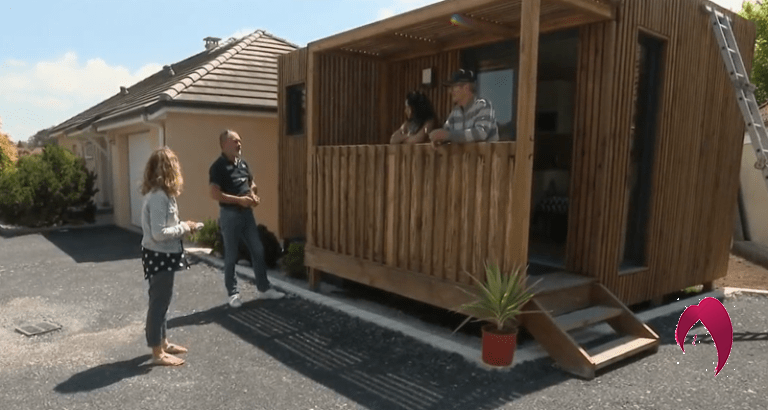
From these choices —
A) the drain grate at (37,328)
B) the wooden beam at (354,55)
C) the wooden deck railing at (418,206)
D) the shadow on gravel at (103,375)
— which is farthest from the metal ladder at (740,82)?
the drain grate at (37,328)

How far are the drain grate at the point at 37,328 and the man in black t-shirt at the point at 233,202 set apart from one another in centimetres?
170

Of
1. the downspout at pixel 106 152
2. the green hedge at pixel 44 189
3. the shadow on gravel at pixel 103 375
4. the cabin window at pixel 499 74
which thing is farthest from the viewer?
the downspout at pixel 106 152

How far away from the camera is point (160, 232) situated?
12.7ft

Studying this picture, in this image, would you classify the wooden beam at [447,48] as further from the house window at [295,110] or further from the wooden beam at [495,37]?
the house window at [295,110]

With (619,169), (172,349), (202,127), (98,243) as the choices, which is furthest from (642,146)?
(98,243)

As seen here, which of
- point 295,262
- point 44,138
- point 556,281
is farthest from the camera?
point 44,138

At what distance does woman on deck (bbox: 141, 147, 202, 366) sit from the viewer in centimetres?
390

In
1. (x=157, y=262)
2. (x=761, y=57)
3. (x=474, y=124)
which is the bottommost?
(x=157, y=262)

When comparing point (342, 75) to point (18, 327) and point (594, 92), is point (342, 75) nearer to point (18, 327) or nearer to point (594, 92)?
point (594, 92)

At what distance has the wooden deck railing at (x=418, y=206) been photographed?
13.9 feet

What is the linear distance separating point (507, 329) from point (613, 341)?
1092 millimetres

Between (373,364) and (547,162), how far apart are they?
14.0ft

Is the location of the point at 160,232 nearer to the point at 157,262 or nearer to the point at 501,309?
the point at 157,262

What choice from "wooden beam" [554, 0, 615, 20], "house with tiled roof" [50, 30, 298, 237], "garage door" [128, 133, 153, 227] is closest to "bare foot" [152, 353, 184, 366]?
"wooden beam" [554, 0, 615, 20]
